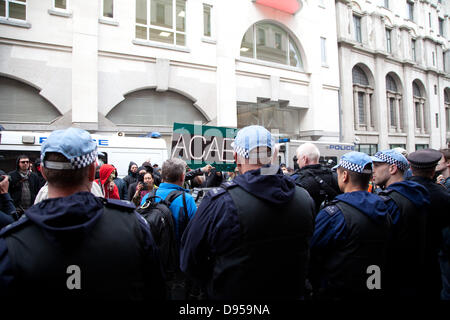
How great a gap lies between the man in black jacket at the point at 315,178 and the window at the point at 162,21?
11.8 m

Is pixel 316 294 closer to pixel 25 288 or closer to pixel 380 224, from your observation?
pixel 380 224

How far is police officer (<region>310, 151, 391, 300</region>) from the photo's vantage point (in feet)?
6.58

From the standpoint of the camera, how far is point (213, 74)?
14531mm

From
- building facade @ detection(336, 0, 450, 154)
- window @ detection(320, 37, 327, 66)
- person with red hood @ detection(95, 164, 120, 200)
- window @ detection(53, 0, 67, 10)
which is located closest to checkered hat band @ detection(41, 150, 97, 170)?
person with red hood @ detection(95, 164, 120, 200)

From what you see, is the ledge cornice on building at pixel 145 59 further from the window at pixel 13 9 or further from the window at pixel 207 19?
the window at pixel 13 9

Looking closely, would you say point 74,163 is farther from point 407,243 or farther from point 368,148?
point 368,148

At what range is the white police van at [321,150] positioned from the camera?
44.8 ft

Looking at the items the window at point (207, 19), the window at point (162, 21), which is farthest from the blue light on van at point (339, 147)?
the window at point (162, 21)

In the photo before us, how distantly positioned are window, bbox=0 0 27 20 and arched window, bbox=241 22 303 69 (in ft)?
32.9

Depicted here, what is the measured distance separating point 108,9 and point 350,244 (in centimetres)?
1377

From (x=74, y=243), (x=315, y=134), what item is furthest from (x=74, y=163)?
(x=315, y=134)

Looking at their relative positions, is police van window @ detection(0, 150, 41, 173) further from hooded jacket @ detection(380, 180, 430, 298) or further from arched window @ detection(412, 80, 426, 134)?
arched window @ detection(412, 80, 426, 134)

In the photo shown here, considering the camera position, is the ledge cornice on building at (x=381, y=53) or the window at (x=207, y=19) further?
the ledge cornice on building at (x=381, y=53)
